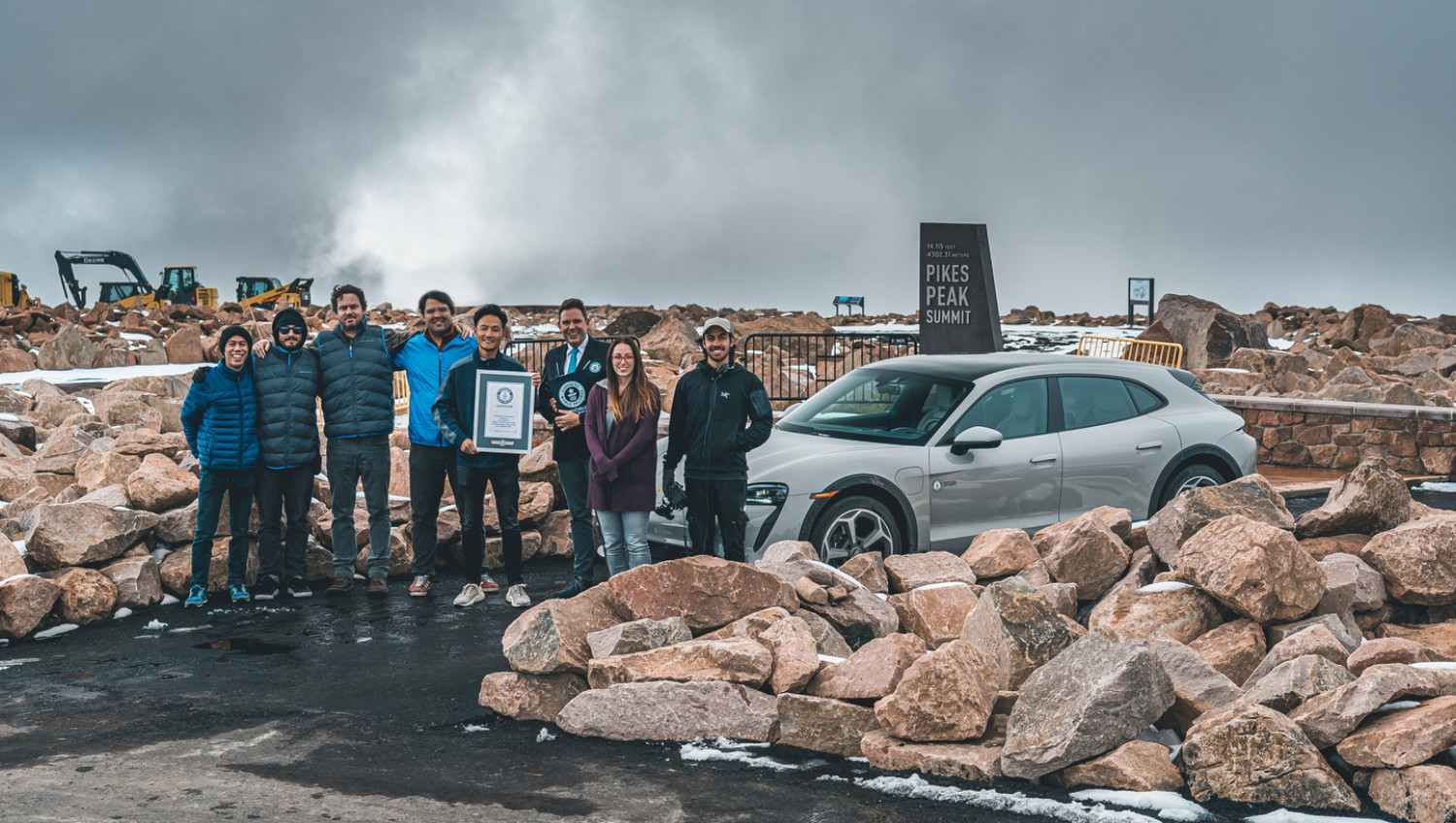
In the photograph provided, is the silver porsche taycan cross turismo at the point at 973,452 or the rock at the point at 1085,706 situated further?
the silver porsche taycan cross turismo at the point at 973,452

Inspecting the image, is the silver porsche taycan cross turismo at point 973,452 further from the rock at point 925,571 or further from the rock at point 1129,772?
the rock at point 1129,772

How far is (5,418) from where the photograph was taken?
18.8m

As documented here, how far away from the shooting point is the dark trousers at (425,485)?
28.9 ft

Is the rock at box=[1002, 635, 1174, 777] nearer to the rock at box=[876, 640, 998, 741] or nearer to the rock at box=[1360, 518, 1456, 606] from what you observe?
the rock at box=[876, 640, 998, 741]

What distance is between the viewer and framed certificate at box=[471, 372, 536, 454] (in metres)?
8.52

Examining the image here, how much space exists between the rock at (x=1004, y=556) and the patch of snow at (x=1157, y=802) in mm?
2818

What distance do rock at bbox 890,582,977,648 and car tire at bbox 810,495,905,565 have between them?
103cm

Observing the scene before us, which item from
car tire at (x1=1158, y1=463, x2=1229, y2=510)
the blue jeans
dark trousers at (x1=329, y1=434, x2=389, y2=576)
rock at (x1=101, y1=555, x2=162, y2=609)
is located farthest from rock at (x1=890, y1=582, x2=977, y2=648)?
rock at (x1=101, y1=555, x2=162, y2=609)

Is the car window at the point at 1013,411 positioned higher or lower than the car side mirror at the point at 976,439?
higher

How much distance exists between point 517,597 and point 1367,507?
18.5 ft

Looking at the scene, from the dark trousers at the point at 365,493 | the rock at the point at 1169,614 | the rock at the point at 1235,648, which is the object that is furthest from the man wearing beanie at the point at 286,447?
the rock at the point at 1235,648

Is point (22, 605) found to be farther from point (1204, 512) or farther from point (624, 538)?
point (1204, 512)

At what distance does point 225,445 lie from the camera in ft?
29.4

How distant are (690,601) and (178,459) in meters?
6.93
